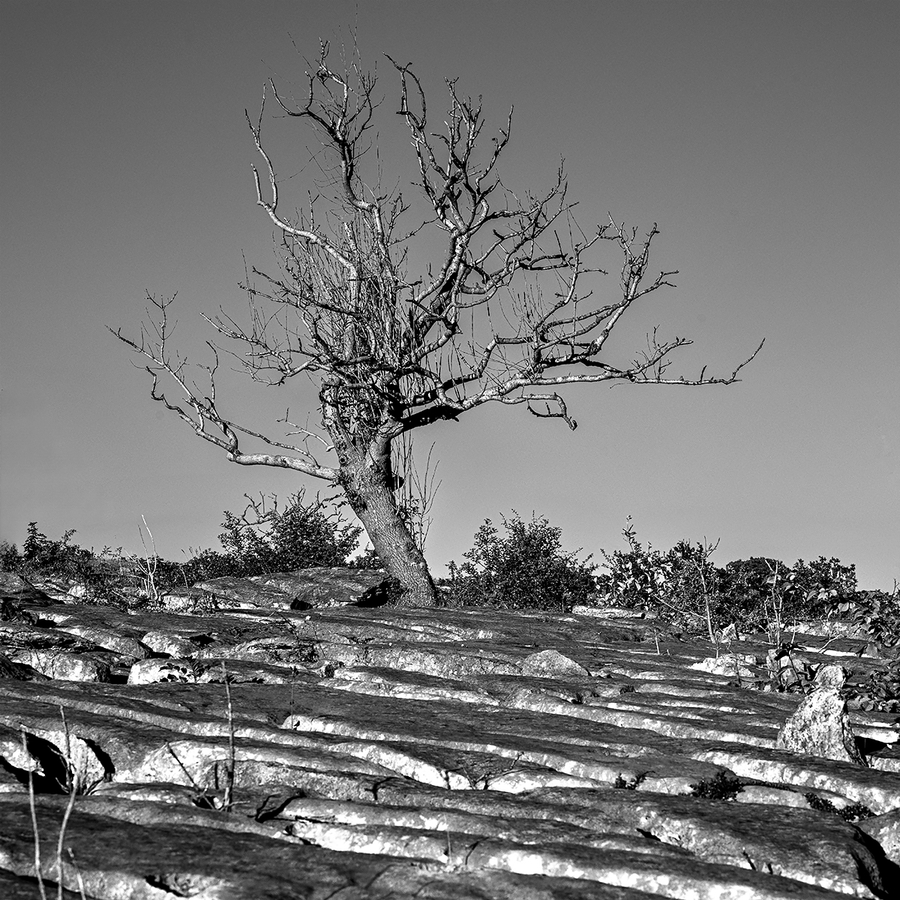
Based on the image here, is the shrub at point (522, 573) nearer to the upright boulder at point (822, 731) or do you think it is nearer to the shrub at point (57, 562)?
the shrub at point (57, 562)

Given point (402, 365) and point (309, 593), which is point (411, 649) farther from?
point (402, 365)

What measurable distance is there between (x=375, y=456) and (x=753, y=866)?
12900mm

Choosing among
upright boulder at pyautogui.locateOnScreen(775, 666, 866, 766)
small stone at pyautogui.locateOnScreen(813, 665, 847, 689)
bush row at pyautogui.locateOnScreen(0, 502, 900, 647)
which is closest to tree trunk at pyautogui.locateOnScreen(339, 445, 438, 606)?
bush row at pyautogui.locateOnScreen(0, 502, 900, 647)

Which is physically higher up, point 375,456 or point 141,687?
point 375,456

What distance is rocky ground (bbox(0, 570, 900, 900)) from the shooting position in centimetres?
348

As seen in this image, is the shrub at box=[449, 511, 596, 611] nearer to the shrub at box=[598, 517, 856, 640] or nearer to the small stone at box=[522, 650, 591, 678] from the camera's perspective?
the shrub at box=[598, 517, 856, 640]

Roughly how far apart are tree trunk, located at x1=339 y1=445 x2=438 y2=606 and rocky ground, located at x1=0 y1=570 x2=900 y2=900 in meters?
6.94

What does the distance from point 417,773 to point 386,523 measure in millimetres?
11431

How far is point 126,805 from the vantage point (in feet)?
13.6

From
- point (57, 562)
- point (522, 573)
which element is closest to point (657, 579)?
point (522, 573)

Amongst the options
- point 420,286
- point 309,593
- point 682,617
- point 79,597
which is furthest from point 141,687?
point 420,286

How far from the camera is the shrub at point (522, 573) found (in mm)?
23453

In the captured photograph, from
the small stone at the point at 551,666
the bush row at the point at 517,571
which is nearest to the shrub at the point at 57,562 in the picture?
the bush row at the point at 517,571

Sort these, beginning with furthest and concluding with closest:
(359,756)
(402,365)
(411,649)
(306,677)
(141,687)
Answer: (402,365)
(411,649)
(306,677)
(141,687)
(359,756)
